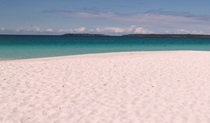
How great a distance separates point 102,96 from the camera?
27.4 ft

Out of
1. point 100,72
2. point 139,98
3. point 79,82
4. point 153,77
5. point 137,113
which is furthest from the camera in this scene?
point 100,72

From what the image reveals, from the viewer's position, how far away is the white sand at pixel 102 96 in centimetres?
663

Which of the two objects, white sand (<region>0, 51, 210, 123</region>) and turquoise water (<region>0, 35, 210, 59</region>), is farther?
turquoise water (<region>0, 35, 210, 59</region>)

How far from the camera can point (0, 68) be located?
13.0 metres

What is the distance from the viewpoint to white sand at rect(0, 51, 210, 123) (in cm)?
663

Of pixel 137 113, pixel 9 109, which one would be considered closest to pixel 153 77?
pixel 137 113

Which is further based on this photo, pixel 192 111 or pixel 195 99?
pixel 195 99

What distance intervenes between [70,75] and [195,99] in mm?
5129

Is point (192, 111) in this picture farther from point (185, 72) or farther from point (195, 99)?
point (185, 72)

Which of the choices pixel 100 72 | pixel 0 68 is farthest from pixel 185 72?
pixel 0 68

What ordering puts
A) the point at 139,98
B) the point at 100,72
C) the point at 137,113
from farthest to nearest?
the point at 100,72, the point at 139,98, the point at 137,113

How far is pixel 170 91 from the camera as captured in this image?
9211mm

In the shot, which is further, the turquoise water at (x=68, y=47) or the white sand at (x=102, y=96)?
the turquoise water at (x=68, y=47)

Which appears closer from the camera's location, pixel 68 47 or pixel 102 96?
pixel 102 96
